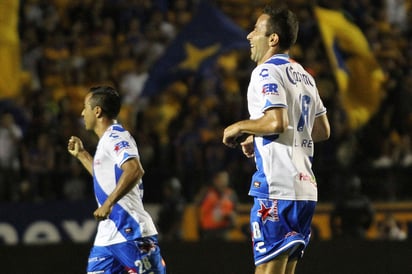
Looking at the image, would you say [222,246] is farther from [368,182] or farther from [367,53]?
[367,53]

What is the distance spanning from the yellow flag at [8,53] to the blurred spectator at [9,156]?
0.42 meters

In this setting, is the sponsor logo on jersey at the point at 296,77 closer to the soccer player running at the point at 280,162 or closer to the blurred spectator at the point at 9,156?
the soccer player running at the point at 280,162

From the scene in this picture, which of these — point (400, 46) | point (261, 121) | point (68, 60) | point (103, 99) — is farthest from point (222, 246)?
point (400, 46)

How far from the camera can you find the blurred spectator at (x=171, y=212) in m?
12.6

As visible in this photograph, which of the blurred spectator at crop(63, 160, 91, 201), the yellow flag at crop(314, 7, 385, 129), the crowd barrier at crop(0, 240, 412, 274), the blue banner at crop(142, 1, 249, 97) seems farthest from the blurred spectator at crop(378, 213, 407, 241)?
the blurred spectator at crop(63, 160, 91, 201)

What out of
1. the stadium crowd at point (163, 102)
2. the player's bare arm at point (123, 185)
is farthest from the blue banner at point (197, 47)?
the player's bare arm at point (123, 185)

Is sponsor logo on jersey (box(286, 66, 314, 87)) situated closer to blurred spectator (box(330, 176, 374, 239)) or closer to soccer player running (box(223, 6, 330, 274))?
soccer player running (box(223, 6, 330, 274))

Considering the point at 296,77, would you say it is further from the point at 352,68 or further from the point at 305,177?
the point at 352,68

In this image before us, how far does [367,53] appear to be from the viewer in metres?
15.1

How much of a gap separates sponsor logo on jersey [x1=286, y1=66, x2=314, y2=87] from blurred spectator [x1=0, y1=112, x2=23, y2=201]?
7.04 meters

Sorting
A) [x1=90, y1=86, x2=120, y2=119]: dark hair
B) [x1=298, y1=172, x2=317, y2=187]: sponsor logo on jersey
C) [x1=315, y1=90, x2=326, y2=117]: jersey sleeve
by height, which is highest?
[x1=90, y1=86, x2=120, y2=119]: dark hair

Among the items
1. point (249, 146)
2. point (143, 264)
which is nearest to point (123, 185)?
point (143, 264)

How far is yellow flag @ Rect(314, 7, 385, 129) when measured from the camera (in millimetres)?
14617

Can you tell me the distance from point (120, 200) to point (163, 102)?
302 inches
